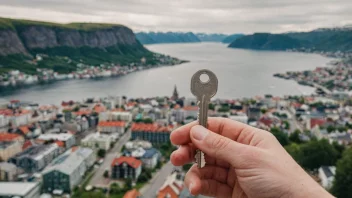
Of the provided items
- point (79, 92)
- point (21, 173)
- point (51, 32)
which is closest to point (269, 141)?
point (21, 173)

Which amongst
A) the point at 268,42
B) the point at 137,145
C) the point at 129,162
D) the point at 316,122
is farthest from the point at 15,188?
the point at 268,42

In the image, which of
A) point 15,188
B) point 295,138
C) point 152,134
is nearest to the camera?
point 15,188

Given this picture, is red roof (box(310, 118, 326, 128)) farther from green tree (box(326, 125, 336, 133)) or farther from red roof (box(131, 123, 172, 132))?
red roof (box(131, 123, 172, 132))

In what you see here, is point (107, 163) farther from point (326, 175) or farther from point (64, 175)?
point (326, 175)

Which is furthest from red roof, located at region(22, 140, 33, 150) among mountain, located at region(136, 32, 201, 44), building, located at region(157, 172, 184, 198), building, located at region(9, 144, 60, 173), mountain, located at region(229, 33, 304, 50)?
mountain, located at region(136, 32, 201, 44)

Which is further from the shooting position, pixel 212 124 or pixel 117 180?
pixel 117 180

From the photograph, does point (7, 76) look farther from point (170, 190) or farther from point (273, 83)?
point (170, 190)
